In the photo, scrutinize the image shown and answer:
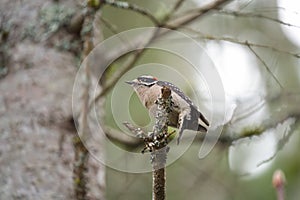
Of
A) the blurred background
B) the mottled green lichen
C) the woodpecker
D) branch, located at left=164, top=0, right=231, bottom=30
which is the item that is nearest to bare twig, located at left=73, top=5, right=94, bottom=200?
the blurred background

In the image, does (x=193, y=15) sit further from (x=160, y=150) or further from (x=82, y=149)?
(x=160, y=150)

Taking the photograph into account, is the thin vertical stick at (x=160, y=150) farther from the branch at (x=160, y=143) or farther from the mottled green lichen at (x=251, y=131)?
the mottled green lichen at (x=251, y=131)

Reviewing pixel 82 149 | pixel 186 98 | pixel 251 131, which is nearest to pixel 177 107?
pixel 186 98

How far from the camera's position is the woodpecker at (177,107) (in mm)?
755

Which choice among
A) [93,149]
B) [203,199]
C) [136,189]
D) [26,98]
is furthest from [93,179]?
[203,199]

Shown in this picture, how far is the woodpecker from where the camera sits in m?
0.76

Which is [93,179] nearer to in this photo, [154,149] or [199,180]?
[199,180]

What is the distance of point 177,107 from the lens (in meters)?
0.76

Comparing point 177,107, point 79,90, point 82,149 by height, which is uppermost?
point 177,107

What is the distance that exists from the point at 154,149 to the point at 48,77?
2.63 feet

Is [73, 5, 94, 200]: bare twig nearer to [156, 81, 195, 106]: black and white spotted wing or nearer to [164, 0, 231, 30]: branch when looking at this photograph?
[164, 0, 231, 30]: branch

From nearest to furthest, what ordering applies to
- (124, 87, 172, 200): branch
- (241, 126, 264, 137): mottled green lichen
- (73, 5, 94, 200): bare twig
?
(124, 87, 172, 200): branch < (73, 5, 94, 200): bare twig < (241, 126, 264, 137): mottled green lichen

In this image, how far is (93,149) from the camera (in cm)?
150

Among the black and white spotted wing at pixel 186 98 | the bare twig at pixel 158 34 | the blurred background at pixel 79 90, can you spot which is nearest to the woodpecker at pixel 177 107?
the black and white spotted wing at pixel 186 98
